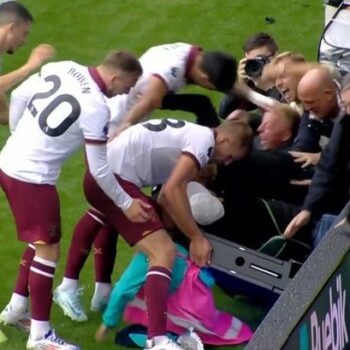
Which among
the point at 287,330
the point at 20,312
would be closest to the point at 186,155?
the point at 20,312

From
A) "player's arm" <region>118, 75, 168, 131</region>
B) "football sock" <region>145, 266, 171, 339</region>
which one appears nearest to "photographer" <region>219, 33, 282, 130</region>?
"player's arm" <region>118, 75, 168, 131</region>

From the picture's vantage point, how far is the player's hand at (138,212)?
19.3ft

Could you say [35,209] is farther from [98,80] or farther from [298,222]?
[298,222]

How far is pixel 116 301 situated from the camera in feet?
20.0

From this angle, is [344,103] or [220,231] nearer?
[344,103]

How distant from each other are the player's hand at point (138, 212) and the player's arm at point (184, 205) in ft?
0.39

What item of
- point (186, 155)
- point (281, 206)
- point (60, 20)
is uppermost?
point (186, 155)

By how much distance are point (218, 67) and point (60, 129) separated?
3.71 feet

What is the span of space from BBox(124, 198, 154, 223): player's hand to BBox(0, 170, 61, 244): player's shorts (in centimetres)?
35

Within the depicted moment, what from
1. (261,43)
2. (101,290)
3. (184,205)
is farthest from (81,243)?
(261,43)

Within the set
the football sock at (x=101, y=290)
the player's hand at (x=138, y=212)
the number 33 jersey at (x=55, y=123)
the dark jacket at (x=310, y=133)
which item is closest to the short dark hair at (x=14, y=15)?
the number 33 jersey at (x=55, y=123)

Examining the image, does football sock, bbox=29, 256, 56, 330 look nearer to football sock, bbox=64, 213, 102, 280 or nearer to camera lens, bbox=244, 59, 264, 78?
football sock, bbox=64, 213, 102, 280

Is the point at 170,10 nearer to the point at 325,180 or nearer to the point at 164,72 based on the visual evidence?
the point at 164,72

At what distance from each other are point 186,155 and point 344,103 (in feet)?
2.67
